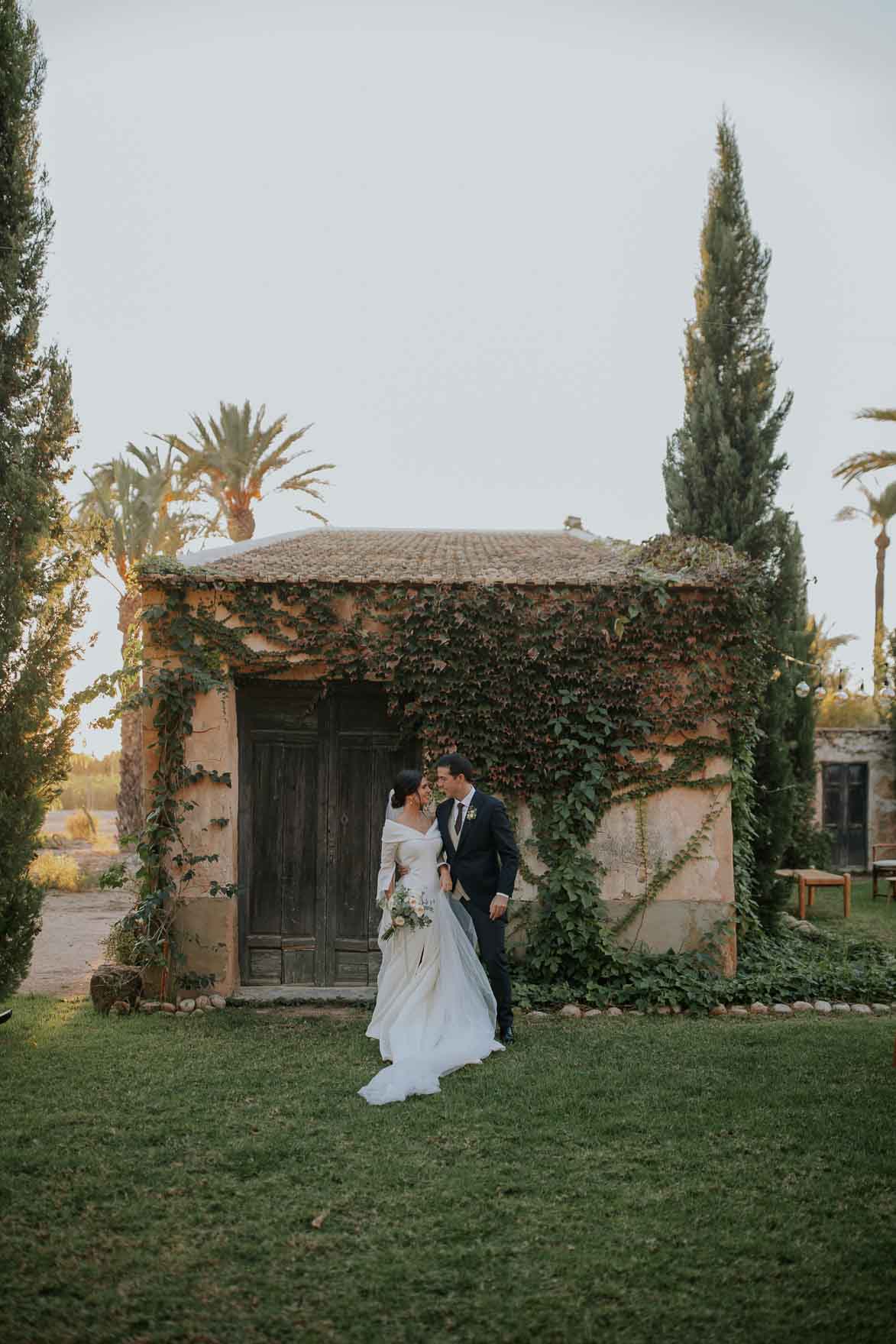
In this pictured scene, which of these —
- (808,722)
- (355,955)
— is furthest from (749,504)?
(355,955)

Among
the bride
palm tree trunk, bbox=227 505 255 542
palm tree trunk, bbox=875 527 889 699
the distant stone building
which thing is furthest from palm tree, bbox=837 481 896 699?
the bride

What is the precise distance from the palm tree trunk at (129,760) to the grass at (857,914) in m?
12.7

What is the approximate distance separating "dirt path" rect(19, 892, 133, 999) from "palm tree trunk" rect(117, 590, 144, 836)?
4101 mm

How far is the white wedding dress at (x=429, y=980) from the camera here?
6676 mm

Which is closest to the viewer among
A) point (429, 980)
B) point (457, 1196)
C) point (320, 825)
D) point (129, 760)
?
point (457, 1196)

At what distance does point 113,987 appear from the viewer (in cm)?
821

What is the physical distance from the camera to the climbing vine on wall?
28.2 feet

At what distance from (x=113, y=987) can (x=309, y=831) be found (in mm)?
2031

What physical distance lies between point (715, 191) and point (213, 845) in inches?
440

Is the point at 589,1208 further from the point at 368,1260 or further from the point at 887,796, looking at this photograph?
the point at 887,796

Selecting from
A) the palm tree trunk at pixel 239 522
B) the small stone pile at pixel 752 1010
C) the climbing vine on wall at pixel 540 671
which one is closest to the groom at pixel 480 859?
the small stone pile at pixel 752 1010

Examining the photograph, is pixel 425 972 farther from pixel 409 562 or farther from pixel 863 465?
pixel 863 465

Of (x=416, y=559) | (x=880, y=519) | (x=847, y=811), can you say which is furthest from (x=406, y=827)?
(x=880, y=519)

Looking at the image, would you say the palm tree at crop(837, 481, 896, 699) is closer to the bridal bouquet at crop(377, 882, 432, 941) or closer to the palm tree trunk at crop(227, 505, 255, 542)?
the palm tree trunk at crop(227, 505, 255, 542)
